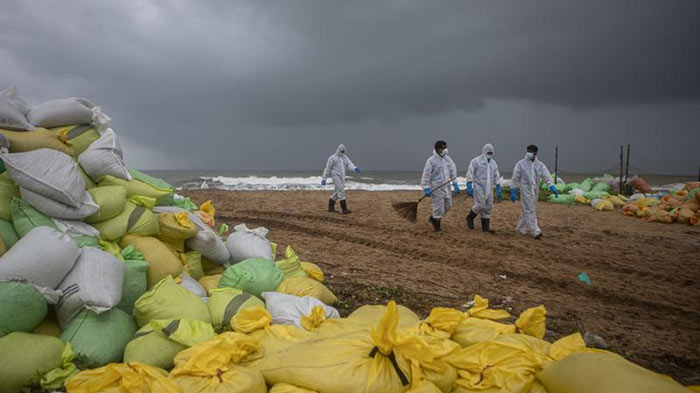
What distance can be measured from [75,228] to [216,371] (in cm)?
153

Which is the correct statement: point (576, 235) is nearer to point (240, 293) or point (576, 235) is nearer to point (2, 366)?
point (240, 293)

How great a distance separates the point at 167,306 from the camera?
85.5 inches

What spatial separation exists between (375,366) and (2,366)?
5.07 feet

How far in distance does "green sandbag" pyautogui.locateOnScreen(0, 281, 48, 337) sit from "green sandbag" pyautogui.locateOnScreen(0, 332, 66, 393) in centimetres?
5

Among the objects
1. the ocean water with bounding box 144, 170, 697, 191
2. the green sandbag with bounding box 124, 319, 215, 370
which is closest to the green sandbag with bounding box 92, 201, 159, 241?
the green sandbag with bounding box 124, 319, 215, 370

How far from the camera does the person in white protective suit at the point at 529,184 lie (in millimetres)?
7207

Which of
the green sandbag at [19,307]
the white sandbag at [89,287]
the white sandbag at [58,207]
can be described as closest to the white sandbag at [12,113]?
the white sandbag at [58,207]

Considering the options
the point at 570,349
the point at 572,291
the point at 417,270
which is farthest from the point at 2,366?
the point at 572,291

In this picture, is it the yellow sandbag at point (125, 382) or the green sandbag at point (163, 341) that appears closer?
the yellow sandbag at point (125, 382)

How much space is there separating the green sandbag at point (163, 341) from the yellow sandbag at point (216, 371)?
0.62 feet

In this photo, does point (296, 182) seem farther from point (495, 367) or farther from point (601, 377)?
point (601, 377)

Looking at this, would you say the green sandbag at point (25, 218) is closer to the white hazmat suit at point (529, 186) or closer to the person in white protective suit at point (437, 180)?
the person in white protective suit at point (437, 180)

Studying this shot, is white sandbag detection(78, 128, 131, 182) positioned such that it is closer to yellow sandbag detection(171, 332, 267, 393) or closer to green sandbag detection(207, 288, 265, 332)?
green sandbag detection(207, 288, 265, 332)

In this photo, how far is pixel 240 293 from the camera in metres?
2.45
